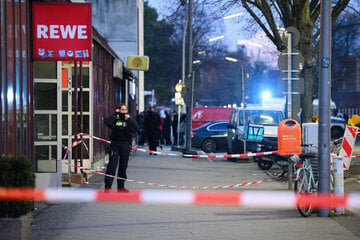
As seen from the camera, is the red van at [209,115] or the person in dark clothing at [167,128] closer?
the red van at [209,115]

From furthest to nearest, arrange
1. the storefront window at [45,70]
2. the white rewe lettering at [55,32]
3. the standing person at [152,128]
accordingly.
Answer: the standing person at [152,128], the storefront window at [45,70], the white rewe lettering at [55,32]

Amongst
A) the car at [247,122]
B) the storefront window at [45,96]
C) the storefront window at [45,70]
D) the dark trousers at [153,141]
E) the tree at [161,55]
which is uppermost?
the tree at [161,55]

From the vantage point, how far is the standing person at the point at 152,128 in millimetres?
28266

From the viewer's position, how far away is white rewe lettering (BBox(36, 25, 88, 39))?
13117 millimetres

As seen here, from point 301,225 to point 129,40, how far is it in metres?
42.6

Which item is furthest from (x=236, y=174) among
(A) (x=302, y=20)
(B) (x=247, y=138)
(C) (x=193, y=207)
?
(C) (x=193, y=207)

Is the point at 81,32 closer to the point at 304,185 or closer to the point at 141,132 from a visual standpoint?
the point at 304,185

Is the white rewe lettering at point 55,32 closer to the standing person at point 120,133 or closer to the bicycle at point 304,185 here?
the standing person at point 120,133

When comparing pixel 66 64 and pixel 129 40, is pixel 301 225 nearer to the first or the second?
pixel 66 64

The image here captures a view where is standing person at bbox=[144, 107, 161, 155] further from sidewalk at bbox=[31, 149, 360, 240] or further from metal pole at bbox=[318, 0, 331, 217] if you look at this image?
metal pole at bbox=[318, 0, 331, 217]

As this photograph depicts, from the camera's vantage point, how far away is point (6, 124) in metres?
11.4

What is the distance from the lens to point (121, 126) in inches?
594

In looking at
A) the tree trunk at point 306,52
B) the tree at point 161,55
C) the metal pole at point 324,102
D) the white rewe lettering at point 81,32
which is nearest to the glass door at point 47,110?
the white rewe lettering at point 81,32

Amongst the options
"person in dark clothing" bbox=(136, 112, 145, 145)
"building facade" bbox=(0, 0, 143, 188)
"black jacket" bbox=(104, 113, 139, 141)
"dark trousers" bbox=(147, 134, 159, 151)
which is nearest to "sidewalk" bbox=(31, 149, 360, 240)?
"building facade" bbox=(0, 0, 143, 188)
